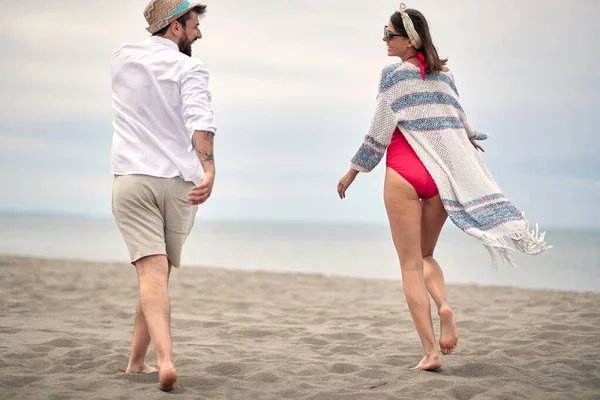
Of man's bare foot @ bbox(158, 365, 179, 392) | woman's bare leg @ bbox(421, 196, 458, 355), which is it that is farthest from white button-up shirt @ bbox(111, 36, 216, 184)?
woman's bare leg @ bbox(421, 196, 458, 355)

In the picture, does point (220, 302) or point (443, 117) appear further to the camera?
point (220, 302)

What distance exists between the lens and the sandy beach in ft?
12.7

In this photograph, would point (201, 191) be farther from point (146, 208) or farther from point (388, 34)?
point (388, 34)

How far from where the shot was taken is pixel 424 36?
13.6 ft

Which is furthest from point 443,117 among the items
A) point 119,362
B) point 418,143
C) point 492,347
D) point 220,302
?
point 220,302

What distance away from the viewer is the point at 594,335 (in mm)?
5785

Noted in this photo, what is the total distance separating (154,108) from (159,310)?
39.5 inches

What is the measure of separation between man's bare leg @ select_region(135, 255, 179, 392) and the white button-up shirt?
45 centimetres

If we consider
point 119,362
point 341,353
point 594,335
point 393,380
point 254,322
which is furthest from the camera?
point 254,322

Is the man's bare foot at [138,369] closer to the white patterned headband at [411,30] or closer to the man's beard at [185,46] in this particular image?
the man's beard at [185,46]

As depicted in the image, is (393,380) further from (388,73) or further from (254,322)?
(254,322)

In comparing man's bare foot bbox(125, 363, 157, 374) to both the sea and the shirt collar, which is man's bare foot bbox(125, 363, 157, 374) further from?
the sea

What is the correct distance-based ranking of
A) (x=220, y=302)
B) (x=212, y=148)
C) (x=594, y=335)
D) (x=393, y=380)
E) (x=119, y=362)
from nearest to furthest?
1. (x=212, y=148)
2. (x=393, y=380)
3. (x=119, y=362)
4. (x=594, y=335)
5. (x=220, y=302)

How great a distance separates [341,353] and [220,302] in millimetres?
3370
